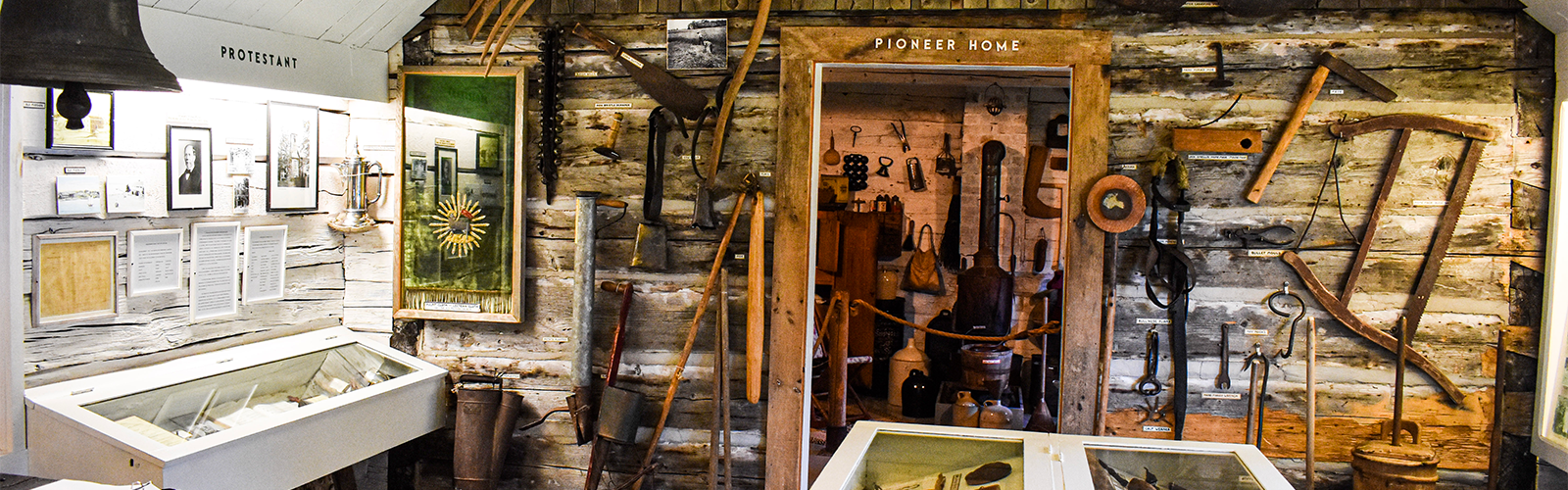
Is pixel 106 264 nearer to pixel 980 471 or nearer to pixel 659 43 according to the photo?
pixel 659 43

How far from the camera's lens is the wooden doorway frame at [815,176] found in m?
3.89

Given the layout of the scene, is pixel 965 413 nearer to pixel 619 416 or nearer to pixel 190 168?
pixel 619 416

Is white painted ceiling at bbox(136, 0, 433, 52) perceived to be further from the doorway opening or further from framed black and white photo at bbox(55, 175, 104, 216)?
the doorway opening

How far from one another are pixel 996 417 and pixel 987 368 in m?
0.82

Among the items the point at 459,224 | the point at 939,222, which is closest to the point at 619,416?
the point at 459,224

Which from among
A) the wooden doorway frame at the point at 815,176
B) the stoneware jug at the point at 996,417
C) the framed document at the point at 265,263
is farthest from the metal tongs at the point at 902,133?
the framed document at the point at 265,263

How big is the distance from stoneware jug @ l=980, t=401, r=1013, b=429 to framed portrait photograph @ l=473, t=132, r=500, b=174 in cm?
312

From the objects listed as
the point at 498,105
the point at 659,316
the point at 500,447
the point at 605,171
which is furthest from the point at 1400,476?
the point at 498,105

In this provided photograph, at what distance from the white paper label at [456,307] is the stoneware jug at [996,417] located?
2960mm

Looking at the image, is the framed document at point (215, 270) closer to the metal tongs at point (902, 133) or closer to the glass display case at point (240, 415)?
the glass display case at point (240, 415)

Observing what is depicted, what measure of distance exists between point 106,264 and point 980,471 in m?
3.17

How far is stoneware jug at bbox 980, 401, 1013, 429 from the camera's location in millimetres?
5355

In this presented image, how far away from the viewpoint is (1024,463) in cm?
291

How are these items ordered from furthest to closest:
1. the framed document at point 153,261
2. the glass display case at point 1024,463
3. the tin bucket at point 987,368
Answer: the tin bucket at point 987,368 < the framed document at point 153,261 < the glass display case at point 1024,463
